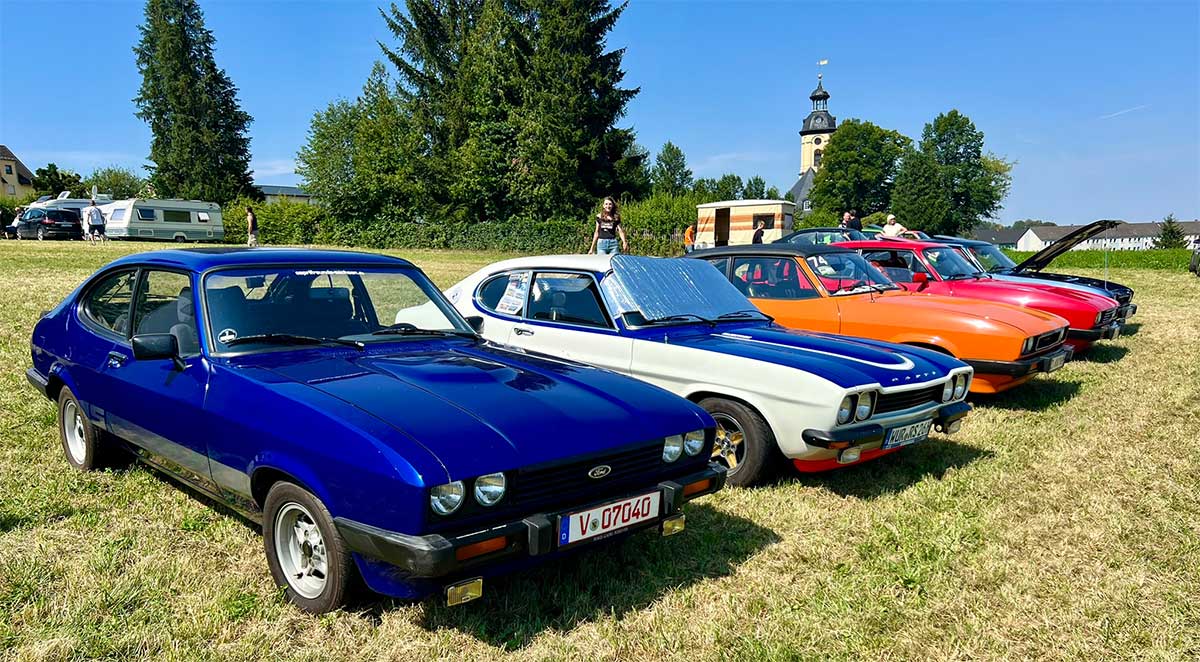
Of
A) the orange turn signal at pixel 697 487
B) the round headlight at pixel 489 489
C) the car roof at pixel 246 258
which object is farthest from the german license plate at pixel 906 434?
the car roof at pixel 246 258

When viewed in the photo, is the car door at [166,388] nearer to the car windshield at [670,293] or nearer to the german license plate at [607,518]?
the german license plate at [607,518]

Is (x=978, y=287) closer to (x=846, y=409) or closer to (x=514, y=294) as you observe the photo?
(x=846, y=409)

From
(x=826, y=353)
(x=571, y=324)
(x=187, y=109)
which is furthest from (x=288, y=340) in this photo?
(x=187, y=109)

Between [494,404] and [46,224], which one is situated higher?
[46,224]

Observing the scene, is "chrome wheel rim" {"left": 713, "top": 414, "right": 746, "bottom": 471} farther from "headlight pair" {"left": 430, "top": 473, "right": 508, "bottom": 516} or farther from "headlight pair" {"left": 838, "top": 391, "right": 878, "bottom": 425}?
"headlight pair" {"left": 430, "top": 473, "right": 508, "bottom": 516}

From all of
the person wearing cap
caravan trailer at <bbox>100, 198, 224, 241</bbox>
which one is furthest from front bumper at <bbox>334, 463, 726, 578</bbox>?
caravan trailer at <bbox>100, 198, 224, 241</bbox>

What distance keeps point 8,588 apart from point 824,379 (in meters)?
3.94

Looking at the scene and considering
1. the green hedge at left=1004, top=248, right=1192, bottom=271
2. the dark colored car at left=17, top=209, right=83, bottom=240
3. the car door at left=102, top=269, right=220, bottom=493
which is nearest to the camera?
the car door at left=102, top=269, right=220, bottom=493

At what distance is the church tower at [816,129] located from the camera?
356 feet

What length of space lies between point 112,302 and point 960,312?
6.37 meters

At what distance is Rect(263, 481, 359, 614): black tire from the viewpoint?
2.71 meters

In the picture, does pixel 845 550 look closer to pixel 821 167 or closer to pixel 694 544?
pixel 694 544

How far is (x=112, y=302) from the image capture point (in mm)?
4324

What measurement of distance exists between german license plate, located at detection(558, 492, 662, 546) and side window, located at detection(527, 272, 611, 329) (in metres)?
2.33
